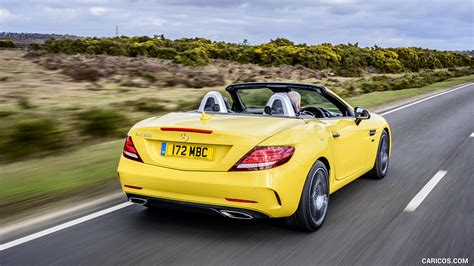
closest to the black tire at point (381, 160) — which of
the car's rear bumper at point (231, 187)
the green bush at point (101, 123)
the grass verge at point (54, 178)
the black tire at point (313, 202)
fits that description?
the black tire at point (313, 202)

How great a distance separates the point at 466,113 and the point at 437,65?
68.7m

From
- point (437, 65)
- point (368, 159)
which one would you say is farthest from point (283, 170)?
point (437, 65)

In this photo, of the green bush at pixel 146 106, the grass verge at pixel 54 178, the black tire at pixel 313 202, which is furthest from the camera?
the green bush at pixel 146 106

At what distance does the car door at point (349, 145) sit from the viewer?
5738mm

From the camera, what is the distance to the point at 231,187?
452cm

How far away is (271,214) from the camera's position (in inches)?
183

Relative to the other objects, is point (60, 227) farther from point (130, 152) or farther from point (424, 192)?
point (424, 192)

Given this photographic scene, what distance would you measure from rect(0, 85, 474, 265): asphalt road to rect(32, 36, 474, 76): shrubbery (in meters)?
31.1

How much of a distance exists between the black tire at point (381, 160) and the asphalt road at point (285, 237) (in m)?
0.42

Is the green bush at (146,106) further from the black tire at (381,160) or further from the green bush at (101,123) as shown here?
the black tire at (381,160)

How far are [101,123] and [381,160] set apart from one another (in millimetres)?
5927

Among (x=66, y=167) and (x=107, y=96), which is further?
(x=107, y=96)

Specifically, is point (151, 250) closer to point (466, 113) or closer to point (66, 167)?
point (66, 167)

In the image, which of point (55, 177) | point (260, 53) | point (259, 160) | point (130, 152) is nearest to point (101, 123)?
point (55, 177)
